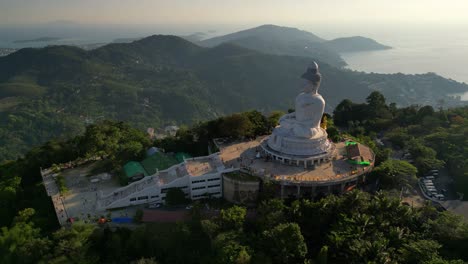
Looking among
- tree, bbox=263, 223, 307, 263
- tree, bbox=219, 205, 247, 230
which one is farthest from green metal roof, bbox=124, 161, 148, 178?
tree, bbox=263, 223, 307, 263

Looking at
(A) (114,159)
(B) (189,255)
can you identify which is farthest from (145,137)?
(B) (189,255)

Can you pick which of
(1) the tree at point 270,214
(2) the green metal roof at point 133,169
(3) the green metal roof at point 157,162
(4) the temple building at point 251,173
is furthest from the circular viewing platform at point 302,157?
(2) the green metal roof at point 133,169

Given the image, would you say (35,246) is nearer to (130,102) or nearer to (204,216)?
(204,216)

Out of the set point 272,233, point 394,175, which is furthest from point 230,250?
point 394,175

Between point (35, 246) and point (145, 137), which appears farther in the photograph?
point (145, 137)

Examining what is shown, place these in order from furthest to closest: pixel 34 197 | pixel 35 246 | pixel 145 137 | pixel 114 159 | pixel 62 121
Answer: pixel 62 121 < pixel 145 137 < pixel 114 159 < pixel 34 197 < pixel 35 246

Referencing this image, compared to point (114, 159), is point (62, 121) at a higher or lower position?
lower
